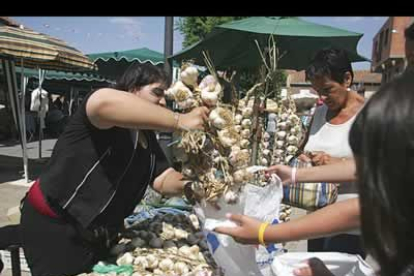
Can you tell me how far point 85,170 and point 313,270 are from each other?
99 cm

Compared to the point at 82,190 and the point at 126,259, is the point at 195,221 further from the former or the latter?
the point at 82,190

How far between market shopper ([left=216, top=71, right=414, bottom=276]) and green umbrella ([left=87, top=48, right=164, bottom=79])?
7543mm

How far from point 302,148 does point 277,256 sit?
4.22 feet

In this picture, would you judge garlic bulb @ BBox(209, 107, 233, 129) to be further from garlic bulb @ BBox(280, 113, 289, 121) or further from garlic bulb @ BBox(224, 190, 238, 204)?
garlic bulb @ BBox(280, 113, 289, 121)

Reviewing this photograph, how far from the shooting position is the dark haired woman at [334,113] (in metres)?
2.23

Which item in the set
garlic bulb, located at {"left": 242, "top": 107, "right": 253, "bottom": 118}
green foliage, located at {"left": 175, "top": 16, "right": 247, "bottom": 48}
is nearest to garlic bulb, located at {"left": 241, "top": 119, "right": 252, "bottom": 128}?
garlic bulb, located at {"left": 242, "top": 107, "right": 253, "bottom": 118}

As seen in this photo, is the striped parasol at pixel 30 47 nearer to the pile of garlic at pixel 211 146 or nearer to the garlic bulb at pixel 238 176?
the pile of garlic at pixel 211 146

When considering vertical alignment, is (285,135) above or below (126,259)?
above

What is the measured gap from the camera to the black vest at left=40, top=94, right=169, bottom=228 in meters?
1.71

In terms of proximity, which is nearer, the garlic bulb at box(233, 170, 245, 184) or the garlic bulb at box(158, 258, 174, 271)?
the garlic bulb at box(233, 170, 245, 184)

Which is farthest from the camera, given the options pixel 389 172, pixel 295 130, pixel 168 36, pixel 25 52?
pixel 25 52

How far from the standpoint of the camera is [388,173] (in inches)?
31.4

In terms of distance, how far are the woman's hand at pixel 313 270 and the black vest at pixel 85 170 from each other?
85cm

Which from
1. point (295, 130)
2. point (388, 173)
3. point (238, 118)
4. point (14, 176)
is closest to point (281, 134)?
point (295, 130)
